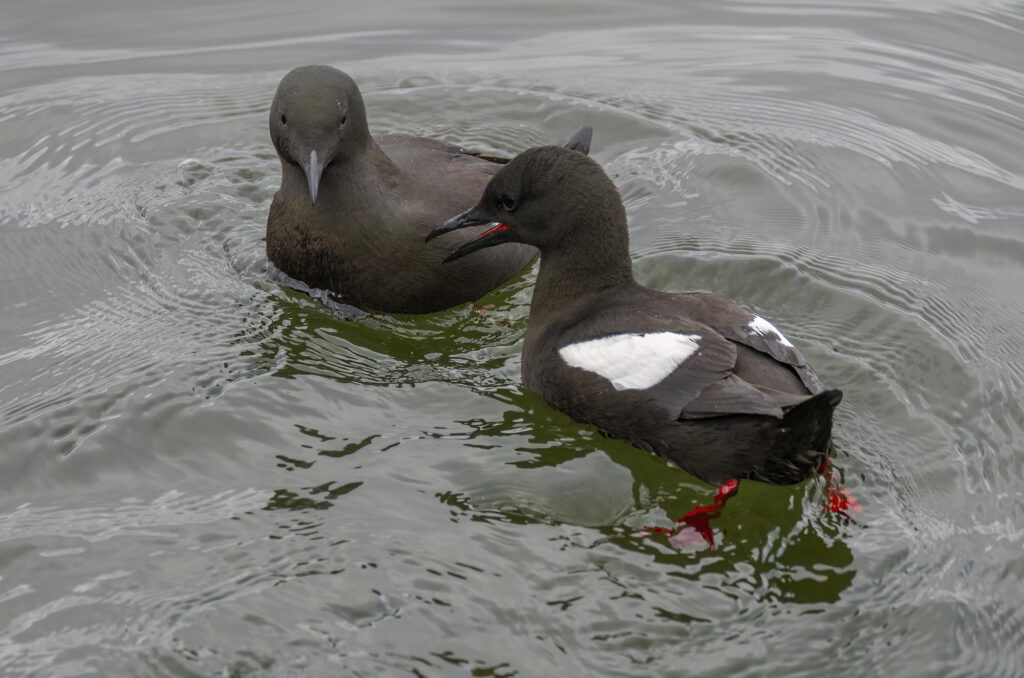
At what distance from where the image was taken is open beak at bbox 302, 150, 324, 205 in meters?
6.11

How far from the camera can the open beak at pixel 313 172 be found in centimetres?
611

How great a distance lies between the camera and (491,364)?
627cm

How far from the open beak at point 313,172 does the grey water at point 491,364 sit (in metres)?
0.82

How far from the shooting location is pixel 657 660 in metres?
4.30

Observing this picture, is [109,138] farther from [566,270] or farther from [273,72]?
[566,270]

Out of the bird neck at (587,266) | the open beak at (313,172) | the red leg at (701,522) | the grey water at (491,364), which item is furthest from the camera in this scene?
the open beak at (313,172)

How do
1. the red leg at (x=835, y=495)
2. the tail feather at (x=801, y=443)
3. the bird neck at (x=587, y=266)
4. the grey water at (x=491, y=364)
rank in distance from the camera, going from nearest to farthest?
the grey water at (x=491, y=364) → the tail feather at (x=801, y=443) → the red leg at (x=835, y=495) → the bird neck at (x=587, y=266)

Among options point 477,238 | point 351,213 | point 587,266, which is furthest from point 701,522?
point 351,213

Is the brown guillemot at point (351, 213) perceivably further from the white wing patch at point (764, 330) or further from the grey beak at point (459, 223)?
the white wing patch at point (764, 330)

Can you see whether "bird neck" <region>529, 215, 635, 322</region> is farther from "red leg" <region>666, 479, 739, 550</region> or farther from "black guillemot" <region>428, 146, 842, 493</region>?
"red leg" <region>666, 479, 739, 550</region>

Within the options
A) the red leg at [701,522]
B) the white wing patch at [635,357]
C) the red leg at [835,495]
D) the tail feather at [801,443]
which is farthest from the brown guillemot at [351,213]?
the red leg at [835,495]

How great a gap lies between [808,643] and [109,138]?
21.1 feet

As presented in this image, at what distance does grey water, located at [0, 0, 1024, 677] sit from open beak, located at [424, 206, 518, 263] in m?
0.54

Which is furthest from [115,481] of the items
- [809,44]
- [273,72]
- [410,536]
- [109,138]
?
[809,44]
